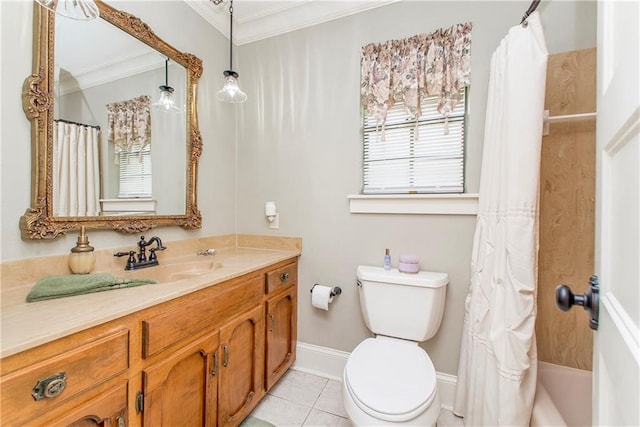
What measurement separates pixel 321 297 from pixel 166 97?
5.05 feet

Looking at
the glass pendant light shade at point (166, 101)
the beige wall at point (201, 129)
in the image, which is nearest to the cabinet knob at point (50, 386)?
the beige wall at point (201, 129)

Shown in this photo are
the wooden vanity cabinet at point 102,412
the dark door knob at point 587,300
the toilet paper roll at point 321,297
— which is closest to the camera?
the dark door knob at point 587,300

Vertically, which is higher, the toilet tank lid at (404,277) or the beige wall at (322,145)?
the beige wall at (322,145)

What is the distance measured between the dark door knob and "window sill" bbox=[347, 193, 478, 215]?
0.94m

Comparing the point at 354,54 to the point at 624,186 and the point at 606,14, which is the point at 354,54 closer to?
the point at 606,14

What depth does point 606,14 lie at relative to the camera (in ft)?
1.94

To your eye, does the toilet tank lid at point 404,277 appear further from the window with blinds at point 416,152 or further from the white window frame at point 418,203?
the window with blinds at point 416,152

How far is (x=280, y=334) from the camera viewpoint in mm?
1729

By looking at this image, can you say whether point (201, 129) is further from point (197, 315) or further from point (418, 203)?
point (418, 203)

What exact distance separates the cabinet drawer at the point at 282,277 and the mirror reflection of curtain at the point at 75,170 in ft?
2.99

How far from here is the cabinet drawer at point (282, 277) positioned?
1589 mm

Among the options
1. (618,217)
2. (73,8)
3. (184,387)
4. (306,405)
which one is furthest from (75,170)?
(618,217)

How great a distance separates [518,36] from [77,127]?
200cm

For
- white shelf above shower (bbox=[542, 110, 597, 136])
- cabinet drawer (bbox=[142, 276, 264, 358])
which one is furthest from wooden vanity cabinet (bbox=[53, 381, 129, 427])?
white shelf above shower (bbox=[542, 110, 597, 136])
